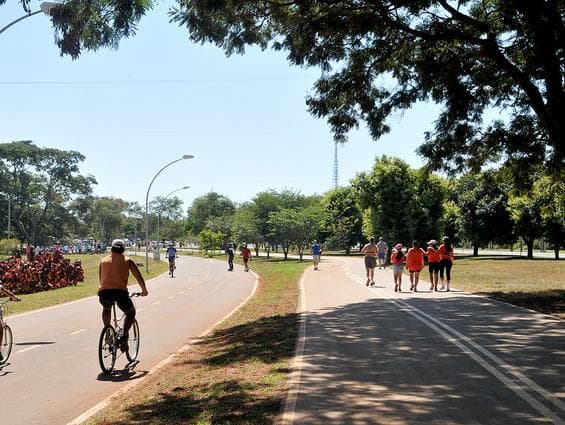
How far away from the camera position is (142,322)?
13.5m

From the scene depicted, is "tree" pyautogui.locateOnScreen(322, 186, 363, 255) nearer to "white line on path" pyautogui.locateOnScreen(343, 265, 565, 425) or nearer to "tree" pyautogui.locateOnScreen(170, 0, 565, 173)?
"tree" pyautogui.locateOnScreen(170, 0, 565, 173)

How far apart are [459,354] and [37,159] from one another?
84.9 meters

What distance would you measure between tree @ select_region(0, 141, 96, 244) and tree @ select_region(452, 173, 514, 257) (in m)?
59.8

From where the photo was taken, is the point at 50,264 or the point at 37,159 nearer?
the point at 50,264

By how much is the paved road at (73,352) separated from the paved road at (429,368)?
2.48m

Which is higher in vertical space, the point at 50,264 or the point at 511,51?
the point at 511,51

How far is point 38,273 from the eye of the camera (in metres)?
23.8

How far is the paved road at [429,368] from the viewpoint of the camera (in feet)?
17.3

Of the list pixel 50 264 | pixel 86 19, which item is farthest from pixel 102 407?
pixel 50 264

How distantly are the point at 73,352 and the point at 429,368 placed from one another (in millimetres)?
6005

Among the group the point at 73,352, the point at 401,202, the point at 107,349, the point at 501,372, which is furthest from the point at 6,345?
the point at 401,202

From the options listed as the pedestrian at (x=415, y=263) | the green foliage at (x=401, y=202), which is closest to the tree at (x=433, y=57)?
the pedestrian at (x=415, y=263)

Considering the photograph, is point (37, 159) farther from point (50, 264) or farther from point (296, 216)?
point (50, 264)

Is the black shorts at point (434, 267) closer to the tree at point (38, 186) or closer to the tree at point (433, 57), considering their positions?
the tree at point (433, 57)
